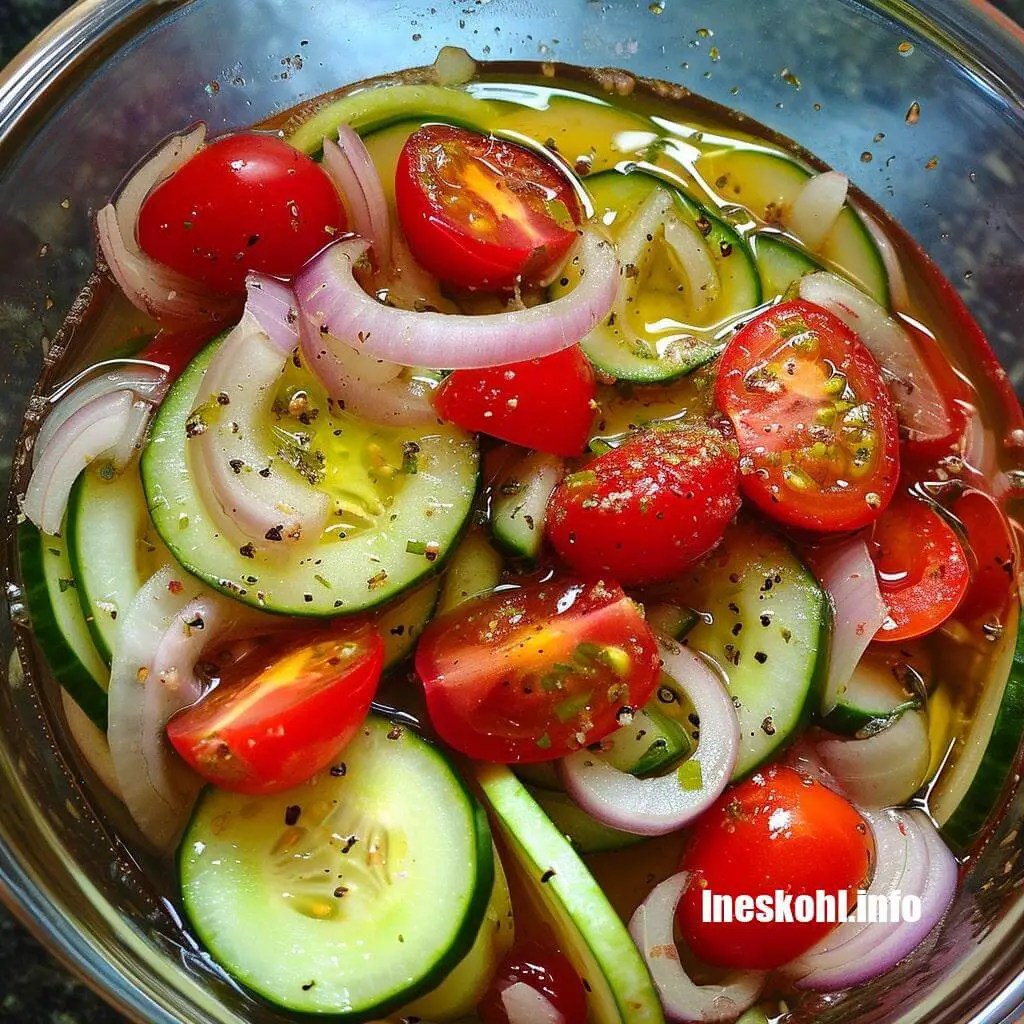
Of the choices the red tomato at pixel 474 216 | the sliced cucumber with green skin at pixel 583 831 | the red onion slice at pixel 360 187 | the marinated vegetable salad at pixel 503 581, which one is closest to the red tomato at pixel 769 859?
the marinated vegetable salad at pixel 503 581

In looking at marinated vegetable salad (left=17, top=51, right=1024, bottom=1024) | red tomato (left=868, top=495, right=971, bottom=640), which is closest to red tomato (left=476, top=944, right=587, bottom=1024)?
marinated vegetable salad (left=17, top=51, right=1024, bottom=1024)

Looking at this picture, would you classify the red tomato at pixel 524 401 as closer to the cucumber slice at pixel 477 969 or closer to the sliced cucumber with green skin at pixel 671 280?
the sliced cucumber with green skin at pixel 671 280

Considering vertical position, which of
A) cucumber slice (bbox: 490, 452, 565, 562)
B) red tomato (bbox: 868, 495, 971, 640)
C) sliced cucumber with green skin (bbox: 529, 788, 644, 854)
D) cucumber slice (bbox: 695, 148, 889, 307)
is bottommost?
sliced cucumber with green skin (bbox: 529, 788, 644, 854)

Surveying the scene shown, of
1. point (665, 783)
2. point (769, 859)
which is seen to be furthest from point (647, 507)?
point (769, 859)

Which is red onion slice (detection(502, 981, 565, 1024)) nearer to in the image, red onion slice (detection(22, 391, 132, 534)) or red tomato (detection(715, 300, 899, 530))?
red tomato (detection(715, 300, 899, 530))

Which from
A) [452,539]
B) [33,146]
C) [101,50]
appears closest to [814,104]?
[452,539]
